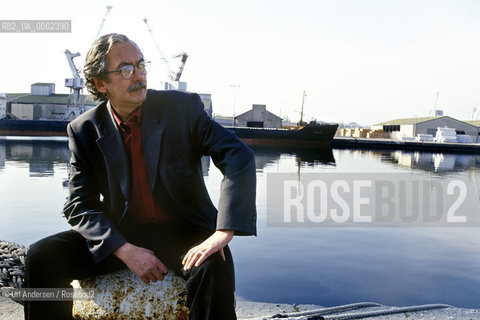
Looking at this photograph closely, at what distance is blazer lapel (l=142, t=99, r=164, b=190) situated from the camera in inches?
79.8

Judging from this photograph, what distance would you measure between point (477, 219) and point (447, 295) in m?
6.00

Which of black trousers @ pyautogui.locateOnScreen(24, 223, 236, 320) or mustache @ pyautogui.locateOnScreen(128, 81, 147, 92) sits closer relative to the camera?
black trousers @ pyautogui.locateOnScreen(24, 223, 236, 320)

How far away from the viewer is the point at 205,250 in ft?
5.74

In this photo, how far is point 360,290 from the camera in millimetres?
5172

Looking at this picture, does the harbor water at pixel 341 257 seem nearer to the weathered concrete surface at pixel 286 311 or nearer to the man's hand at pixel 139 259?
the weathered concrete surface at pixel 286 311

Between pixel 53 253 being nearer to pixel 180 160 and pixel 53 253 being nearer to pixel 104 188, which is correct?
pixel 104 188

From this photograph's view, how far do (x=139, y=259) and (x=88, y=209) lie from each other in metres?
0.39

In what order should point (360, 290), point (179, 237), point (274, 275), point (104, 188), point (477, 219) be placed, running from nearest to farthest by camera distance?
point (179, 237) < point (104, 188) < point (360, 290) < point (274, 275) < point (477, 219)

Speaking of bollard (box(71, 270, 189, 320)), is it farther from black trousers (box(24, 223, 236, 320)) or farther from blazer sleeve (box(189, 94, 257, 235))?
blazer sleeve (box(189, 94, 257, 235))

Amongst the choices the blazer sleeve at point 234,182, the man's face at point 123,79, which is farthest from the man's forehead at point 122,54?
the blazer sleeve at point 234,182

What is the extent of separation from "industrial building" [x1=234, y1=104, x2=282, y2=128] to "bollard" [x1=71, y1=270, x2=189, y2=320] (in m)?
57.6

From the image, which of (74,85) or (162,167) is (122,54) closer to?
(162,167)

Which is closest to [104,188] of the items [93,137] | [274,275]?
[93,137]

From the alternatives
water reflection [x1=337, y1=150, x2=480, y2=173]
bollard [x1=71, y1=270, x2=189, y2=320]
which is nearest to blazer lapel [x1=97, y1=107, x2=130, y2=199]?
bollard [x1=71, y1=270, x2=189, y2=320]
